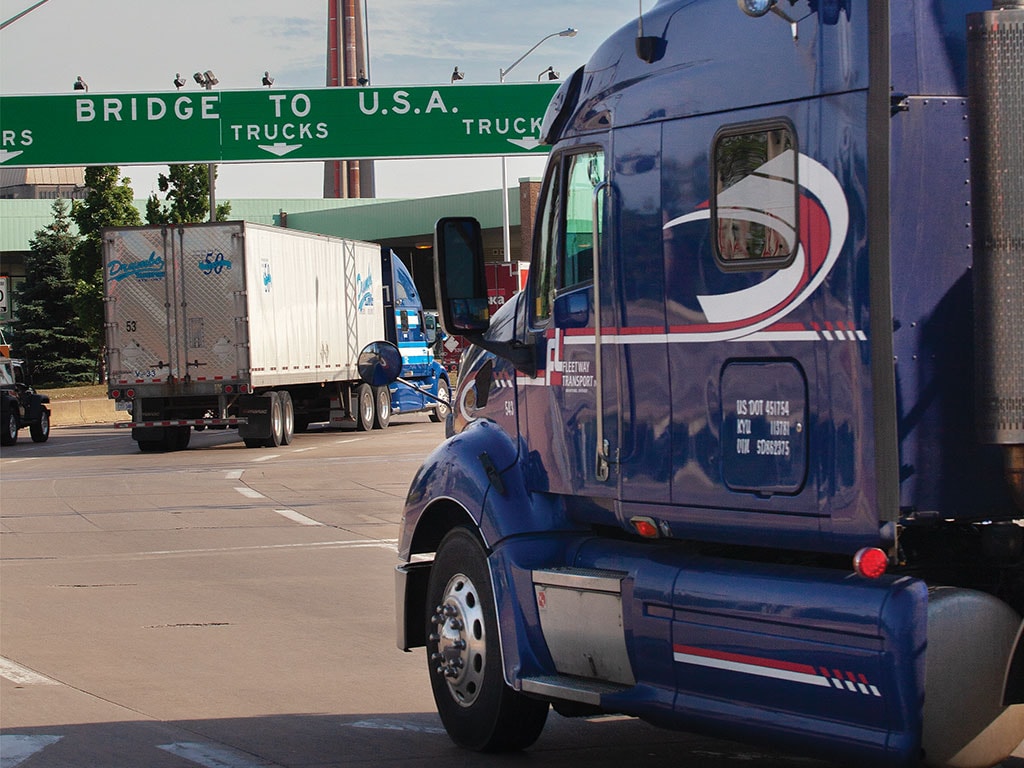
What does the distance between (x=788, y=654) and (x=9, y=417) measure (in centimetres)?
3014

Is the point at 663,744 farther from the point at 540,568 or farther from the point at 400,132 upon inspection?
the point at 400,132

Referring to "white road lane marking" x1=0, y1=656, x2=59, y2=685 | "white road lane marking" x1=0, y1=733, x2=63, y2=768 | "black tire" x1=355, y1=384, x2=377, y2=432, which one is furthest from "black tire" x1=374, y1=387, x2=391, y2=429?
"white road lane marking" x1=0, y1=733, x2=63, y2=768

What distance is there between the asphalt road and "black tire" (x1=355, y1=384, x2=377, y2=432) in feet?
39.4

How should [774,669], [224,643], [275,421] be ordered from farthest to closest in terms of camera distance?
[275,421], [224,643], [774,669]

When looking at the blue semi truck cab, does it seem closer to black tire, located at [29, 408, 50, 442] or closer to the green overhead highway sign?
the green overhead highway sign

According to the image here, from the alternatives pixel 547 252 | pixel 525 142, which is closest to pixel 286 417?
pixel 525 142

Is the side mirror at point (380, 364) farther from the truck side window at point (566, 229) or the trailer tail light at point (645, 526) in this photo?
the trailer tail light at point (645, 526)

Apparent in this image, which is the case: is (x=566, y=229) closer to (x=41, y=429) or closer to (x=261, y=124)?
(x=261, y=124)

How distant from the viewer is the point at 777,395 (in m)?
5.67

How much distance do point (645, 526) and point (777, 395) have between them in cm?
99

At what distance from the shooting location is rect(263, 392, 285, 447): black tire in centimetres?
2945

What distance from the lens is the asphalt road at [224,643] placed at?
734 centimetres

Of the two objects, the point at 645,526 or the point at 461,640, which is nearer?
the point at 645,526

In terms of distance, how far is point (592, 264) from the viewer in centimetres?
674
